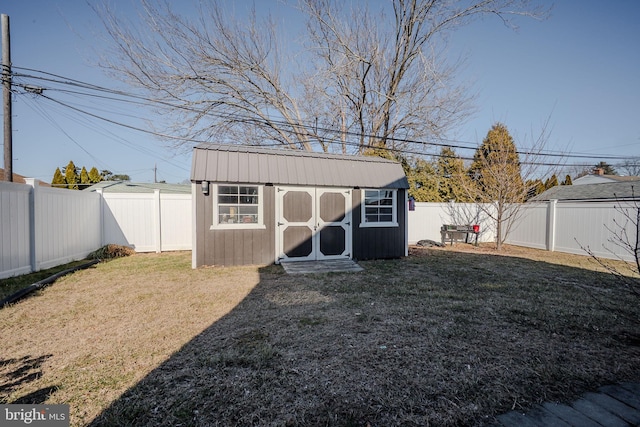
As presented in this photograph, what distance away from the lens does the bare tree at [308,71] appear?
11336mm

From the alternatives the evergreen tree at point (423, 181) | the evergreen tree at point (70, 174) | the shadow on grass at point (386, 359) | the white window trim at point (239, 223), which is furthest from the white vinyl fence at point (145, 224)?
the evergreen tree at point (70, 174)

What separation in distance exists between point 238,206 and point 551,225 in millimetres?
10632

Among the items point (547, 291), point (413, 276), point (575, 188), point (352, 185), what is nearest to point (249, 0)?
A: point (352, 185)

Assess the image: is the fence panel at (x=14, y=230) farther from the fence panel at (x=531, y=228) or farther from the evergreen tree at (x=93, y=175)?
the evergreen tree at (x=93, y=175)

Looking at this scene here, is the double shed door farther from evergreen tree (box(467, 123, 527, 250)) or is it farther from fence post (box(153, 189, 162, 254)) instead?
evergreen tree (box(467, 123, 527, 250))

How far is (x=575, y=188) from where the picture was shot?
1334 centimetres

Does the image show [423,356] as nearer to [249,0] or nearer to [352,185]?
[352,185]

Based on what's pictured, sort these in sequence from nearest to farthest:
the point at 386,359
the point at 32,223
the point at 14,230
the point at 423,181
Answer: the point at 386,359, the point at 14,230, the point at 32,223, the point at 423,181

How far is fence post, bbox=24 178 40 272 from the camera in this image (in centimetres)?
→ 568

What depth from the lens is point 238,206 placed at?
691 centimetres

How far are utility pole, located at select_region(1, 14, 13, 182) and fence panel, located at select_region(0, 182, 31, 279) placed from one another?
2254 mm

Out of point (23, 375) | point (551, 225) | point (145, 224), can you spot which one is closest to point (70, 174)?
point (145, 224)

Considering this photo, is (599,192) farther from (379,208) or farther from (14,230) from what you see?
(14,230)

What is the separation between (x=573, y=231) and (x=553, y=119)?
377 centimetres
